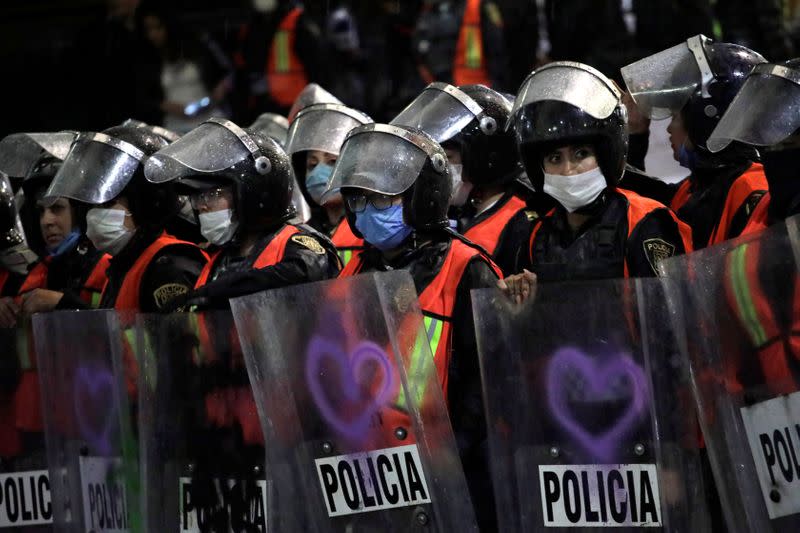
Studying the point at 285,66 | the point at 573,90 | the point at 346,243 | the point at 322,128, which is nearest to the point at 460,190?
the point at 346,243

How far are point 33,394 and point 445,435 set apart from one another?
194cm

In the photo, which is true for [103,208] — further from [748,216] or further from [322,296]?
[748,216]

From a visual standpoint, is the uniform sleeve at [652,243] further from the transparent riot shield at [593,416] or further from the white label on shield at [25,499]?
the white label on shield at [25,499]

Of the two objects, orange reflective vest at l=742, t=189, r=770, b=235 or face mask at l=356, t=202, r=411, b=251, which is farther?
face mask at l=356, t=202, r=411, b=251

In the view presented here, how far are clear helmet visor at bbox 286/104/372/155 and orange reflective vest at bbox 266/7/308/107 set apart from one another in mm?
3172

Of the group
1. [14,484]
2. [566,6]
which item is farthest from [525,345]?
[566,6]

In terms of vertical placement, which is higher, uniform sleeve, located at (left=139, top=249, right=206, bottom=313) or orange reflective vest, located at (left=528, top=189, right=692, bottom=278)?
uniform sleeve, located at (left=139, top=249, right=206, bottom=313)

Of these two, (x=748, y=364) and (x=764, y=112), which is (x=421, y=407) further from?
(x=764, y=112)

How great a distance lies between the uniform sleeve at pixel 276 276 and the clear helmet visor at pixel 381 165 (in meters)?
0.26

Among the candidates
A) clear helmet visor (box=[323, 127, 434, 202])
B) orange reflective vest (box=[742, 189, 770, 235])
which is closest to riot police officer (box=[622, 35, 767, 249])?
orange reflective vest (box=[742, 189, 770, 235])

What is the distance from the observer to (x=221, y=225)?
5.78m

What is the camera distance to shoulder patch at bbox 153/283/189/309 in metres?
5.98

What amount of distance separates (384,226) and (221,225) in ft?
2.51

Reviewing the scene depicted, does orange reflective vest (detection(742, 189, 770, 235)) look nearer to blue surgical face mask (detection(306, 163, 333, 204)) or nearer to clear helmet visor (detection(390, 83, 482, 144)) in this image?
clear helmet visor (detection(390, 83, 482, 144))
